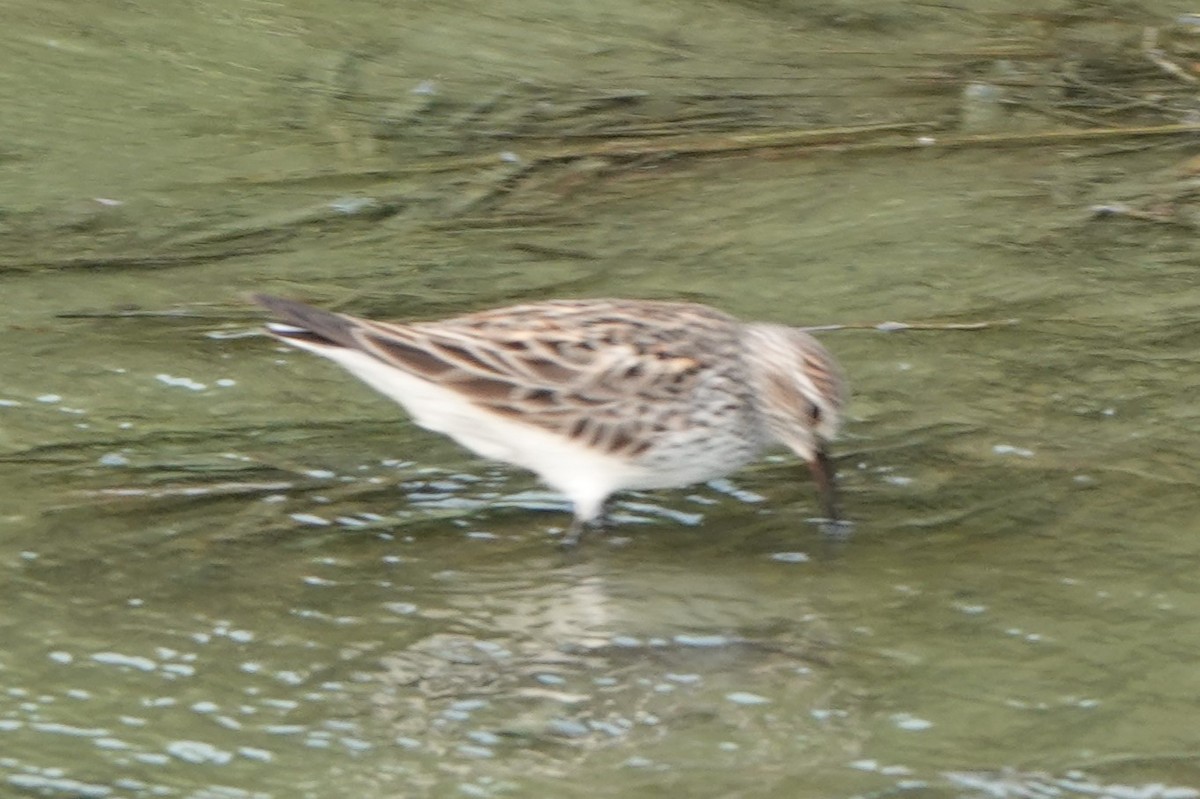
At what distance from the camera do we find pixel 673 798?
5211 mm

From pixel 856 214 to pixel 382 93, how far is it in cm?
263

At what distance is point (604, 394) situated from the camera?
6.82 metres

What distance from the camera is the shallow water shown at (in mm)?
5535

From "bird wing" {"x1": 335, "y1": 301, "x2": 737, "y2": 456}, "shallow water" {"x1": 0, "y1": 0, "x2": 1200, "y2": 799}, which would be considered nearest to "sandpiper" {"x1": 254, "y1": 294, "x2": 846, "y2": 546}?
"bird wing" {"x1": 335, "y1": 301, "x2": 737, "y2": 456}

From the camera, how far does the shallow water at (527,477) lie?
5.54m

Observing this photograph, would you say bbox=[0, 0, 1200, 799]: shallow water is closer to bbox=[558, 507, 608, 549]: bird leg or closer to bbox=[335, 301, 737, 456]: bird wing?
bbox=[558, 507, 608, 549]: bird leg

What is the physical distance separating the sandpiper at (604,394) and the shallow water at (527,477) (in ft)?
0.75

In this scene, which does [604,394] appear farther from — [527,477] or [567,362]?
[527,477]

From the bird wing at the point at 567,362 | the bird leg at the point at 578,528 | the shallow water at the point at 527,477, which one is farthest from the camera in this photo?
the bird leg at the point at 578,528

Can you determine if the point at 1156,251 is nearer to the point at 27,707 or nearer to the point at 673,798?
the point at 673,798

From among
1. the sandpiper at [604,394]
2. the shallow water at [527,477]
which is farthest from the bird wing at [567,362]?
the shallow water at [527,477]

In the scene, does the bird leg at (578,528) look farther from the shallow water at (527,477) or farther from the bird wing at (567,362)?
the bird wing at (567,362)

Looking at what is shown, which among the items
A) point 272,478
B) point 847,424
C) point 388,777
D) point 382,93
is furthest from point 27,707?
point 382,93

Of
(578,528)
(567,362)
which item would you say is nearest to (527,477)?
(578,528)
